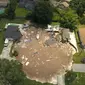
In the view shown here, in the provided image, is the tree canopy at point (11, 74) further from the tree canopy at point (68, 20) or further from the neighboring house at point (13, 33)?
the tree canopy at point (68, 20)

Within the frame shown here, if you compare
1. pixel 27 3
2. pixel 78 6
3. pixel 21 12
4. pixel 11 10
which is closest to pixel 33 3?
pixel 27 3

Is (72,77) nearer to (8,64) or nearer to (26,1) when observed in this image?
(8,64)

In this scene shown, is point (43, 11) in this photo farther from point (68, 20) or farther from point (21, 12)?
point (21, 12)

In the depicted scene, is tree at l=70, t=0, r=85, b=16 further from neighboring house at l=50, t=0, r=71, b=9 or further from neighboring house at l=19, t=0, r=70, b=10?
neighboring house at l=19, t=0, r=70, b=10

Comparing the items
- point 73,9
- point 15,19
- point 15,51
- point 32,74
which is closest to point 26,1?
point 15,19

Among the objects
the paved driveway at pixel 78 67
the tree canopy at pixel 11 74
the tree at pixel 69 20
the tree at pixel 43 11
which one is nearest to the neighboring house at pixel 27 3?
the tree at pixel 43 11

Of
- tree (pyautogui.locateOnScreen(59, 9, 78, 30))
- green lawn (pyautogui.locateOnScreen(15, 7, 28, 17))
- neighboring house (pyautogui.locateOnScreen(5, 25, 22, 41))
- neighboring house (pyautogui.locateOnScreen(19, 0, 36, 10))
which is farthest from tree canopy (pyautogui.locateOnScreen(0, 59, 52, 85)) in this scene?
neighboring house (pyautogui.locateOnScreen(19, 0, 36, 10))
